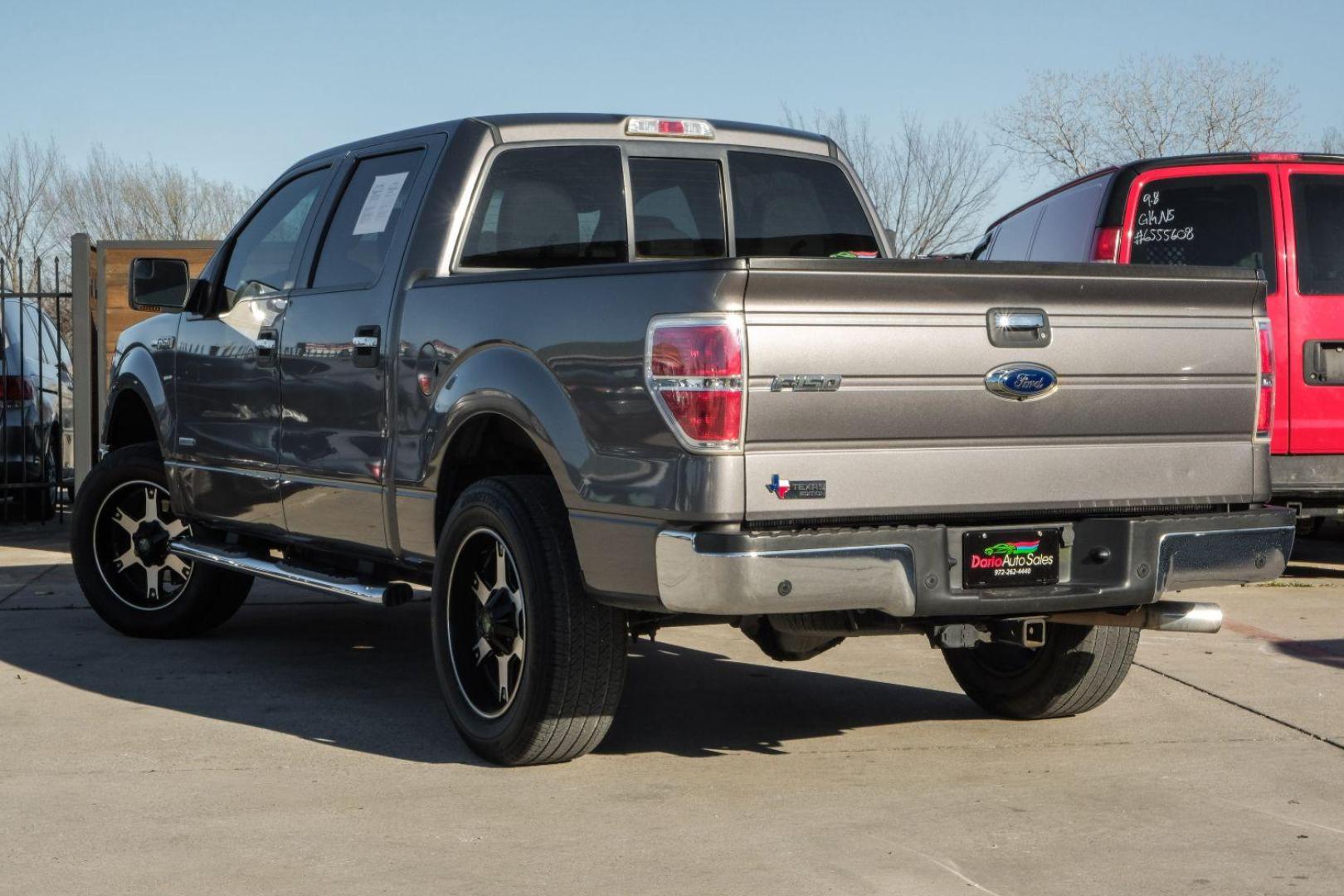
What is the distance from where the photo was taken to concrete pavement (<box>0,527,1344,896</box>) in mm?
4145

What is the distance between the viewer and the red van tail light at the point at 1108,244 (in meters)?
8.88

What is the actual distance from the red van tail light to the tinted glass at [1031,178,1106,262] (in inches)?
2.9

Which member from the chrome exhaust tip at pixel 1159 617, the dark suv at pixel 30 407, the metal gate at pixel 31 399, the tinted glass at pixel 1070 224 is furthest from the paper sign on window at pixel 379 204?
the dark suv at pixel 30 407

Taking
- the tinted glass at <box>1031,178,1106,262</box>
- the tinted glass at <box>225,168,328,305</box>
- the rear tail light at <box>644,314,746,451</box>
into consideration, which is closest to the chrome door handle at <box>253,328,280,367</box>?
the tinted glass at <box>225,168,328,305</box>

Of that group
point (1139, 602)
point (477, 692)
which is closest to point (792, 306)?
point (1139, 602)

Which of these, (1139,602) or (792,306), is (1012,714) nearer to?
(1139,602)

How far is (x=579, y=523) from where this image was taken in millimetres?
4832

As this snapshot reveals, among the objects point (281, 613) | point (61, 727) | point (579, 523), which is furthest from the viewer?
point (281, 613)

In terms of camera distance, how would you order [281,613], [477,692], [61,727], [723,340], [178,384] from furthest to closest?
[281,613] < [178,384] < [61,727] < [477,692] < [723,340]

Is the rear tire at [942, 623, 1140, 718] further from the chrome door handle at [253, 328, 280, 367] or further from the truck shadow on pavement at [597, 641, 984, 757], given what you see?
the chrome door handle at [253, 328, 280, 367]

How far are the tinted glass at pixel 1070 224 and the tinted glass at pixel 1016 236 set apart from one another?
172 millimetres

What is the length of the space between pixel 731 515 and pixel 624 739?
154cm

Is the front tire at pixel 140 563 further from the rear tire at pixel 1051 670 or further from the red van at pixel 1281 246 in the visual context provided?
the red van at pixel 1281 246

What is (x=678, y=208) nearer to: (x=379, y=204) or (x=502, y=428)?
→ (x=379, y=204)
